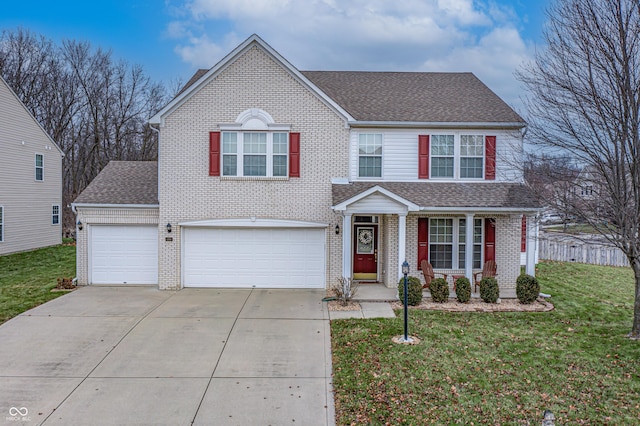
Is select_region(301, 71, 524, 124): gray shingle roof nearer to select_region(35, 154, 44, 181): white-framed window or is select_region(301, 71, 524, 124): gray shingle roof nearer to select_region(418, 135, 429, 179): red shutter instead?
select_region(418, 135, 429, 179): red shutter

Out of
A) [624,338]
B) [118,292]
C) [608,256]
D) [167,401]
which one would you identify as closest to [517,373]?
[624,338]

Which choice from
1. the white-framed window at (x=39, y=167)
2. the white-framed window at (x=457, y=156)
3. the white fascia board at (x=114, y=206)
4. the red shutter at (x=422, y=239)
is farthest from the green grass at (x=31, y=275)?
the white-framed window at (x=457, y=156)

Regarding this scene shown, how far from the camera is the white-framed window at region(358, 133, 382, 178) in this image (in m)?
13.8

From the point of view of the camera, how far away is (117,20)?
32062 millimetres

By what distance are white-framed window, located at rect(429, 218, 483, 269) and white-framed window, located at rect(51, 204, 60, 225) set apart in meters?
21.8

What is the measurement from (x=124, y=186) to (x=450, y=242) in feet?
38.1

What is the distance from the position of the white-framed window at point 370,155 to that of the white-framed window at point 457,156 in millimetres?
1763

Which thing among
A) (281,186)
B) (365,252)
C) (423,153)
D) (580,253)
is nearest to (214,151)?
(281,186)

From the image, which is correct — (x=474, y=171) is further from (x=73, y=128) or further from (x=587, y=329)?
(x=73, y=128)

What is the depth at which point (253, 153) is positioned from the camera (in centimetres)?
1355

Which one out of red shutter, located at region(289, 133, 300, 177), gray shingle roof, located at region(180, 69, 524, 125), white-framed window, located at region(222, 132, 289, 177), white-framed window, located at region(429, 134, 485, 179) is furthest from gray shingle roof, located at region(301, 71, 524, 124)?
white-framed window, located at region(222, 132, 289, 177)

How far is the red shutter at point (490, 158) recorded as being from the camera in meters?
13.8

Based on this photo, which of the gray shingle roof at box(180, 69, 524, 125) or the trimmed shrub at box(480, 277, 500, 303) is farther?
the gray shingle roof at box(180, 69, 524, 125)

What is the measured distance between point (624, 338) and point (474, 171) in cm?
660
